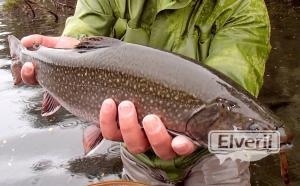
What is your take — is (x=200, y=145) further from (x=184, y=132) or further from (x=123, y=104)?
(x=123, y=104)

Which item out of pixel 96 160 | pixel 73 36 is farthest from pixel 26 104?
pixel 73 36

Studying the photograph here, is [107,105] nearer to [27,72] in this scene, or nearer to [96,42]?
[96,42]

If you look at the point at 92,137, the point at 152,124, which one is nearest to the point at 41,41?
the point at 92,137

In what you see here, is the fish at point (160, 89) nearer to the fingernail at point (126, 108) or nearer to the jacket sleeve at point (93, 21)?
the fingernail at point (126, 108)

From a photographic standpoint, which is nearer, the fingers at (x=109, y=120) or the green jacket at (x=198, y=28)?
the fingers at (x=109, y=120)

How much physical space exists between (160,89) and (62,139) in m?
3.05

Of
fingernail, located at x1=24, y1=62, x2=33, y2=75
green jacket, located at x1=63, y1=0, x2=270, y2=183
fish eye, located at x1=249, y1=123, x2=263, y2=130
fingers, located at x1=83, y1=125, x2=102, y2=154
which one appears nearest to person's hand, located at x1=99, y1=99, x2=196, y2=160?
fingers, located at x1=83, y1=125, x2=102, y2=154

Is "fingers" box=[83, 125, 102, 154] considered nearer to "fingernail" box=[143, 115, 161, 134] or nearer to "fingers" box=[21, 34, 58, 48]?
"fingernail" box=[143, 115, 161, 134]

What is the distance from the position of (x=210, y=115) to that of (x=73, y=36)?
113 cm

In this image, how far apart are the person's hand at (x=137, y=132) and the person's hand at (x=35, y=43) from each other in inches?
25.0

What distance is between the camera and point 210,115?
2135 mm

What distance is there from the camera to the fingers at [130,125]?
2.30 m

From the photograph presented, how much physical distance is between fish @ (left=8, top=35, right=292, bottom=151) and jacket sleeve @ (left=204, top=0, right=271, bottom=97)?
0.32 m

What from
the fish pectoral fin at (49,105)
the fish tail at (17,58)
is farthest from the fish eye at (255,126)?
the fish tail at (17,58)
